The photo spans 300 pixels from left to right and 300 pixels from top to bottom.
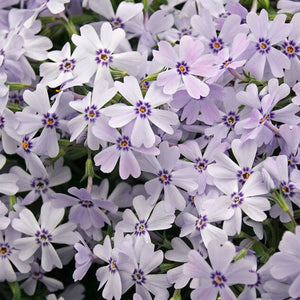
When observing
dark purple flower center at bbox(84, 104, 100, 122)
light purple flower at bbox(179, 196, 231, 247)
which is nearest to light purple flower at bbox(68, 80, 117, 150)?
dark purple flower center at bbox(84, 104, 100, 122)

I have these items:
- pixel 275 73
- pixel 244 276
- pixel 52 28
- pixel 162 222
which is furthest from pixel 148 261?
pixel 52 28

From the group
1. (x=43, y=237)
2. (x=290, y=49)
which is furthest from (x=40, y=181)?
(x=290, y=49)

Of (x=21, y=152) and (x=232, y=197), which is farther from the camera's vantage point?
(x=21, y=152)

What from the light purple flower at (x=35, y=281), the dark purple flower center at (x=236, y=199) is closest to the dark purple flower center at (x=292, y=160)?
the dark purple flower center at (x=236, y=199)

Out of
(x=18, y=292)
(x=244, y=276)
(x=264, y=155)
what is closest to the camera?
(x=244, y=276)

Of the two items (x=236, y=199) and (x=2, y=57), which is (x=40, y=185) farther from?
(x=236, y=199)

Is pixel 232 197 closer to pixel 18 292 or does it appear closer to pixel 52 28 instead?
pixel 18 292

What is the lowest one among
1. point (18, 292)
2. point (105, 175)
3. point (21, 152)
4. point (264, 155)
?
point (18, 292)
